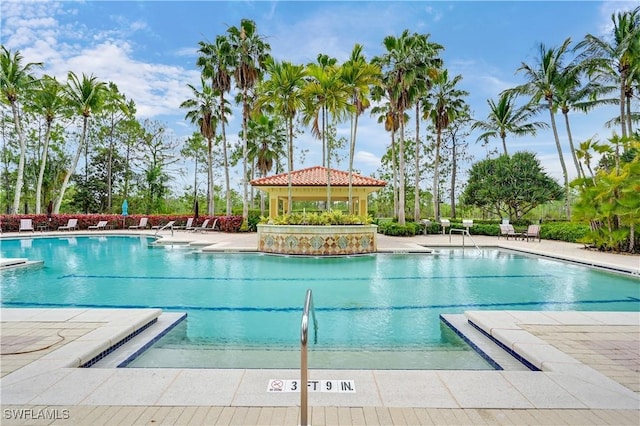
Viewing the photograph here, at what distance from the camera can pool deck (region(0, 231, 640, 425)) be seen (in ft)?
8.55

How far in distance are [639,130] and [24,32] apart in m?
27.9

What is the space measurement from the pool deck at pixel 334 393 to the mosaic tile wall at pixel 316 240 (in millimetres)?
9263

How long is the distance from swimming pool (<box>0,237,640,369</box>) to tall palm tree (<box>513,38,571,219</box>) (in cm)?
1464

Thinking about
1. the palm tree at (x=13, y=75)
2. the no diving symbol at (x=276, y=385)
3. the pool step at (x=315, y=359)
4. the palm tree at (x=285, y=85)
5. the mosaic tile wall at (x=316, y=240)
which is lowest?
the pool step at (x=315, y=359)

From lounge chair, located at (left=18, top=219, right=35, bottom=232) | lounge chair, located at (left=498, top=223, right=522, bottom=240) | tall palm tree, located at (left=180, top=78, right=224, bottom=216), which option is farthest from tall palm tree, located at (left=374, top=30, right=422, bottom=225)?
lounge chair, located at (left=18, top=219, right=35, bottom=232)

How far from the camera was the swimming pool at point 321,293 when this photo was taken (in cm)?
498

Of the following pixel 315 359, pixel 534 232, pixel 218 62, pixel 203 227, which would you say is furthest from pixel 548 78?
pixel 315 359

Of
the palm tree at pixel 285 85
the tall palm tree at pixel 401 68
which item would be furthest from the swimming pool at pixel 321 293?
the tall palm tree at pixel 401 68

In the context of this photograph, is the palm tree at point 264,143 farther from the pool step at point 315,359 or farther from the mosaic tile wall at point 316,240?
the pool step at point 315,359

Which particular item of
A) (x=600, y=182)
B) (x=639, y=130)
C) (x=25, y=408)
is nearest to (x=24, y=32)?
(x=25, y=408)

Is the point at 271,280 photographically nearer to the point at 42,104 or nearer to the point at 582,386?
the point at 582,386

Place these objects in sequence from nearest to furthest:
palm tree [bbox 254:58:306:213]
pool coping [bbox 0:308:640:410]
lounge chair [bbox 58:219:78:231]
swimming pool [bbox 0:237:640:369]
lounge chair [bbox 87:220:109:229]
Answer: pool coping [bbox 0:308:640:410] → swimming pool [bbox 0:237:640:369] → palm tree [bbox 254:58:306:213] → lounge chair [bbox 58:219:78:231] → lounge chair [bbox 87:220:109:229]

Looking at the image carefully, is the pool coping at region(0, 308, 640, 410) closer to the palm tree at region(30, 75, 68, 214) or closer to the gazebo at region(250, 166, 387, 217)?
the gazebo at region(250, 166, 387, 217)

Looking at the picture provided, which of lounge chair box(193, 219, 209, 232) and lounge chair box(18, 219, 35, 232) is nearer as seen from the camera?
lounge chair box(18, 219, 35, 232)
